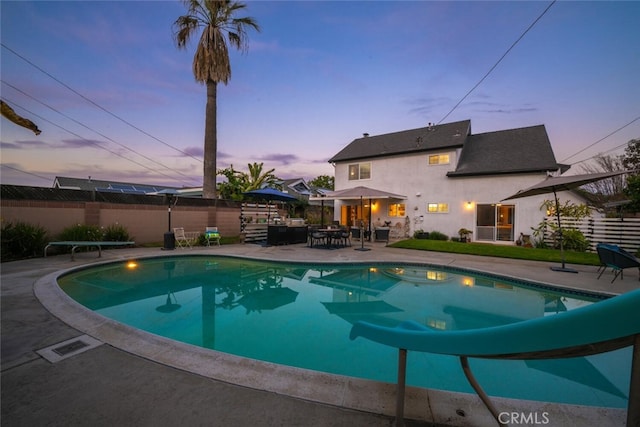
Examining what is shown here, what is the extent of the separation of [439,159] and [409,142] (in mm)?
2649

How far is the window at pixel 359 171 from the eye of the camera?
19422 mm

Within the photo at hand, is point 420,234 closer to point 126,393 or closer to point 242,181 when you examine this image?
point 242,181

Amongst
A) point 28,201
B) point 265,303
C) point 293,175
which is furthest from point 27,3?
point 293,175

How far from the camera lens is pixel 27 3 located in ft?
34.2

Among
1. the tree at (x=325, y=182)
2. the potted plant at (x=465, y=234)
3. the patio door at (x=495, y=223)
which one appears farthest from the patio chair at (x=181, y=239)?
the tree at (x=325, y=182)

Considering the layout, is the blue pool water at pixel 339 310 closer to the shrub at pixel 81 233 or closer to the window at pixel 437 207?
the shrub at pixel 81 233

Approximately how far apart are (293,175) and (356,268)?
2865 centimetres

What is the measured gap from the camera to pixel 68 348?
3.20 meters

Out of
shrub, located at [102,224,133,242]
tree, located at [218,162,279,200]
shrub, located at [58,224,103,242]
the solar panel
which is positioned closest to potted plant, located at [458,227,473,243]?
tree, located at [218,162,279,200]

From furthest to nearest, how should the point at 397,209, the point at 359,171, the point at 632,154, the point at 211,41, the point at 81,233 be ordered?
the point at 359,171, the point at 632,154, the point at 397,209, the point at 211,41, the point at 81,233

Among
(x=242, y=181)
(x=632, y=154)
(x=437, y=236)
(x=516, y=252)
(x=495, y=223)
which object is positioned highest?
(x=632, y=154)

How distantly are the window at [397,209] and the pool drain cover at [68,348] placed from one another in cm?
1664

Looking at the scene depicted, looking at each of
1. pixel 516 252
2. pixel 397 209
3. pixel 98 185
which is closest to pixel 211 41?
pixel 397 209

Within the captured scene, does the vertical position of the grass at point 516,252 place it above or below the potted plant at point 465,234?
below
